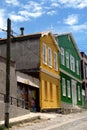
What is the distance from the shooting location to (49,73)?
1409 inches

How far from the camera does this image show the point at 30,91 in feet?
104

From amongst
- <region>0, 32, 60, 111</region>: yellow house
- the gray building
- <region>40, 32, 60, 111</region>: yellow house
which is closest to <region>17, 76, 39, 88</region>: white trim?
<region>0, 32, 60, 111</region>: yellow house

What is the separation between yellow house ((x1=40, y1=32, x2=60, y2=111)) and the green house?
5.67 feet

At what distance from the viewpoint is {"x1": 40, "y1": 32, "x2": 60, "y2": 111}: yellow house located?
33.6m

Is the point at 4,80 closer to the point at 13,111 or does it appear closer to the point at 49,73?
the point at 13,111

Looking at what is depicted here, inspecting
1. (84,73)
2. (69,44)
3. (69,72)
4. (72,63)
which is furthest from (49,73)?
(84,73)

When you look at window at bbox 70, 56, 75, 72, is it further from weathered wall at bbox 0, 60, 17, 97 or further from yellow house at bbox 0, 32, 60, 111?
weathered wall at bbox 0, 60, 17, 97

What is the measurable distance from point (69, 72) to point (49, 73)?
760cm

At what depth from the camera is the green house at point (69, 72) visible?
40406 mm

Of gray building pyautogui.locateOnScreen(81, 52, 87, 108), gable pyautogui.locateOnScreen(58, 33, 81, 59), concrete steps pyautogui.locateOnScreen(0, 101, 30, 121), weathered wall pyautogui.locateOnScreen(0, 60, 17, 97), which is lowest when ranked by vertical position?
concrete steps pyautogui.locateOnScreen(0, 101, 30, 121)

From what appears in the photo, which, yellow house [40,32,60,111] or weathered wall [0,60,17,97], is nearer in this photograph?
weathered wall [0,60,17,97]

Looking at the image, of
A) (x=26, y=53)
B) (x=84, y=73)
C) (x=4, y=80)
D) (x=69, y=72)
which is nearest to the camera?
(x=4, y=80)

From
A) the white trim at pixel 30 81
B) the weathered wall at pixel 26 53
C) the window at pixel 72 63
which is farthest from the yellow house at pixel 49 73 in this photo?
the window at pixel 72 63

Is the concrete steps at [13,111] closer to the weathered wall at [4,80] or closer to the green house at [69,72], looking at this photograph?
the weathered wall at [4,80]
